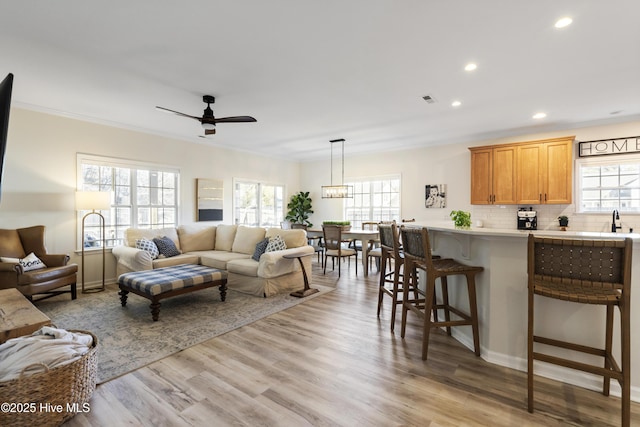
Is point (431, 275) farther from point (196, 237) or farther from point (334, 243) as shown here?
point (196, 237)

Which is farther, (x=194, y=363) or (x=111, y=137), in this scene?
(x=111, y=137)

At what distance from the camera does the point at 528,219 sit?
18.2 feet

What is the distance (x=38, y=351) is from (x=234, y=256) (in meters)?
3.38

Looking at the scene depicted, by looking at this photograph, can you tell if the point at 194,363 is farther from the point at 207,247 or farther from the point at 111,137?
the point at 111,137

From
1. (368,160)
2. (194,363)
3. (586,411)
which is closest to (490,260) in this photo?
(586,411)

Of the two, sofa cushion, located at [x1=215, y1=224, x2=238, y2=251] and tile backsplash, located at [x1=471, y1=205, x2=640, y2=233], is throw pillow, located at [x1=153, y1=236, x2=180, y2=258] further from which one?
tile backsplash, located at [x1=471, y1=205, x2=640, y2=233]

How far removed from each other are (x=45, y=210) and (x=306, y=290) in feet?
13.2

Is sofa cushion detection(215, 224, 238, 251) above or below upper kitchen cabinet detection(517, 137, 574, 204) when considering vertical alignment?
below

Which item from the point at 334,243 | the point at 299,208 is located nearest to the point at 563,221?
the point at 334,243

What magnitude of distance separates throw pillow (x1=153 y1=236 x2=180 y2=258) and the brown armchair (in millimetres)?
1144

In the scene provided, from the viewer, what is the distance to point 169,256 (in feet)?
16.7

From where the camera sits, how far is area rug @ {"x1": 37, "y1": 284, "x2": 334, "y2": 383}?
266cm

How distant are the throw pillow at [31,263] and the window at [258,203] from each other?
145 inches

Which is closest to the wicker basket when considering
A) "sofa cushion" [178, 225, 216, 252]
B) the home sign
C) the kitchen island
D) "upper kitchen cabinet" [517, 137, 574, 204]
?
the kitchen island
